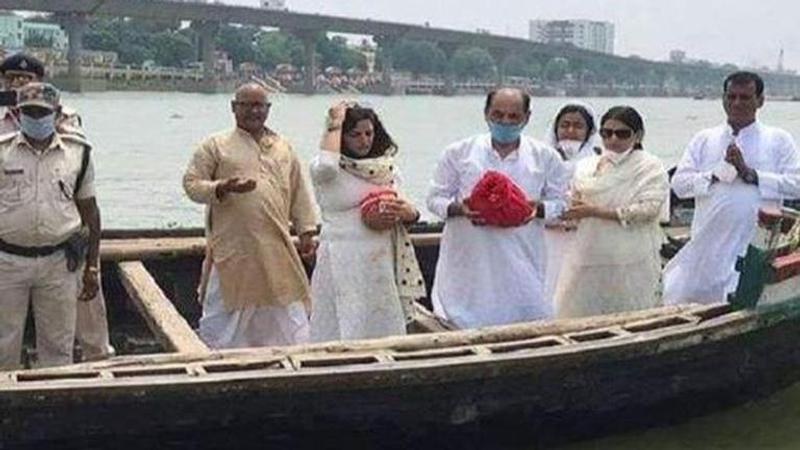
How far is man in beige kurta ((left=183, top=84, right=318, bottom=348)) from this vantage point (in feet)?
18.3

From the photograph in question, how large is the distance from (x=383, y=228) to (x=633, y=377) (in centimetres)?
123

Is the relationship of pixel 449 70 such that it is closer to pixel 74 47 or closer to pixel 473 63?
pixel 473 63

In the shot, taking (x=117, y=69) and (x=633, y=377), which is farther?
(x=117, y=69)

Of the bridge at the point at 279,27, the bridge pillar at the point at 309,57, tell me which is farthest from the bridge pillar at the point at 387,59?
the bridge pillar at the point at 309,57

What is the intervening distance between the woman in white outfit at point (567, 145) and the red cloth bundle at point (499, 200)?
702 mm

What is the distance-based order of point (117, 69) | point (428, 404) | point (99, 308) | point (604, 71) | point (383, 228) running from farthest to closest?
point (604, 71) → point (117, 69) → point (99, 308) → point (383, 228) → point (428, 404)

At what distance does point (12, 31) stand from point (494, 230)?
77557mm

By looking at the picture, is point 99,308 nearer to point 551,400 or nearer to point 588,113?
point 551,400

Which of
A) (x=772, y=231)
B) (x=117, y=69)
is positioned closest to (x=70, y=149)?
(x=772, y=231)

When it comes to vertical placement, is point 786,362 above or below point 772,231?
below

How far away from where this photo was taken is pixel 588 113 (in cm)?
614

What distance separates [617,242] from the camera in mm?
5668

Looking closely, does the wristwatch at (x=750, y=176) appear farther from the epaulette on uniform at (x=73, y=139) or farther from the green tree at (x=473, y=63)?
the green tree at (x=473, y=63)

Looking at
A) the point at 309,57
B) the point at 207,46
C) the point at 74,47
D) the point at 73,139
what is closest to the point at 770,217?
the point at 73,139
